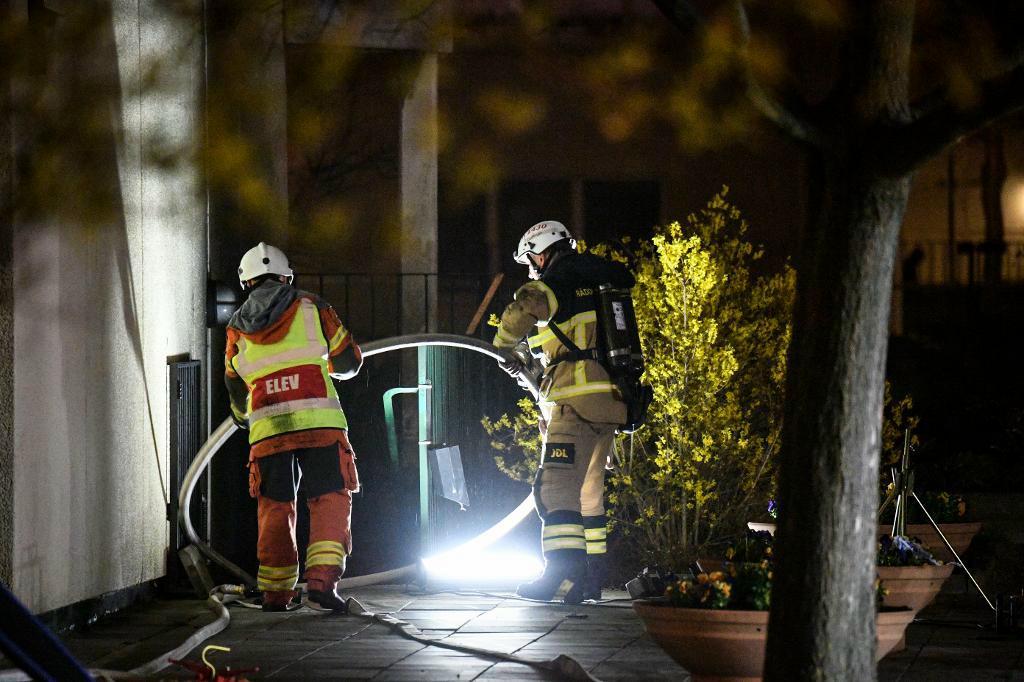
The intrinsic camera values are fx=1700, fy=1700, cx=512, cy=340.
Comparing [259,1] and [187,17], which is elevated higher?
[187,17]

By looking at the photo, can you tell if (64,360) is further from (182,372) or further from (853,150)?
(853,150)

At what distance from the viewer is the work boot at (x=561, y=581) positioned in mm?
9984

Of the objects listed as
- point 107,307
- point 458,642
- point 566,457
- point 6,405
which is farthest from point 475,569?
point 6,405

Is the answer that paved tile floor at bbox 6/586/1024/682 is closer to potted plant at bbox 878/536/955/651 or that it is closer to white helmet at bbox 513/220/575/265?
potted plant at bbox 878/536/955/651

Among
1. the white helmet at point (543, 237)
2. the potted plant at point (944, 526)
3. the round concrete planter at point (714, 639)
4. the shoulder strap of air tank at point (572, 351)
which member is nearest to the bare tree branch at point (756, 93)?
the round concrete planter at point (714, 639)

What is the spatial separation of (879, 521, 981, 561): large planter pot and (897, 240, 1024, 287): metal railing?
1079 centimetres

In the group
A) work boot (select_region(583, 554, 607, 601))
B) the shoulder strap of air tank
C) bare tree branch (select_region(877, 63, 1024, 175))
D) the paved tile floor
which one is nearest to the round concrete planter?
the paved tile floor

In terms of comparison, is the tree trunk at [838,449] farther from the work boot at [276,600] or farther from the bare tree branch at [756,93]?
the work boot at [276,600]

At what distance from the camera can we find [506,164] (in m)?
19.3

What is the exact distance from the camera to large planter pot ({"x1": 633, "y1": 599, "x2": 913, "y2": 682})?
261 inches

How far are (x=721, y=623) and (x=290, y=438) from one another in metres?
3.85

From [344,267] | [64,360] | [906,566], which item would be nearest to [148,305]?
[64,360]

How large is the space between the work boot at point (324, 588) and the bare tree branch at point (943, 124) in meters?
4.89

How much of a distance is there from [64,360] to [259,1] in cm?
324
